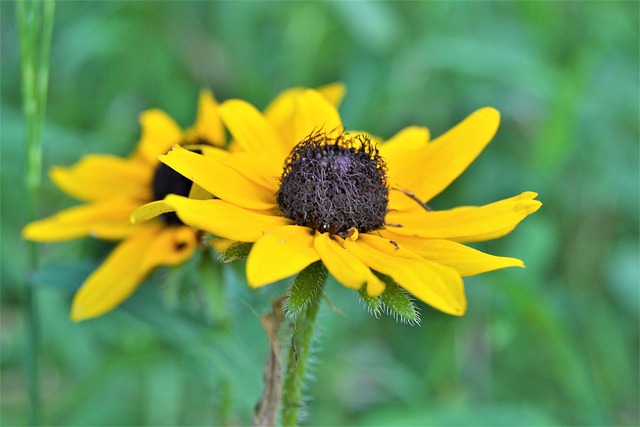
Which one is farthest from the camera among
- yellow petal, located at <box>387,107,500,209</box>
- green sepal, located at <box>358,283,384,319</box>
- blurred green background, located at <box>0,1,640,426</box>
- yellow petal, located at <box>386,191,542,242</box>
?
blurred green background, located at <box>0,1,640,426</box>

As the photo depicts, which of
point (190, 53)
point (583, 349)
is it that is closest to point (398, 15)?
point (190, 53)

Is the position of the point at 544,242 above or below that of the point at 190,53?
below

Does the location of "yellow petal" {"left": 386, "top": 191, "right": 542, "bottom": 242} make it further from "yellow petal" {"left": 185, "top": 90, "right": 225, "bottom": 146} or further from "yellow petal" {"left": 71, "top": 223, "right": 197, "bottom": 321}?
"yellow petal" {"left": 185, "top": 90, "right": 225, "bottom": 146}

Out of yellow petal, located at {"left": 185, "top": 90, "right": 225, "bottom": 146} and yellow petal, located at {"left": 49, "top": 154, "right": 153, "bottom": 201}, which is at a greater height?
yellow petal, located at {"left": 185, "top": 90, "right": 225, "bottom": 146}

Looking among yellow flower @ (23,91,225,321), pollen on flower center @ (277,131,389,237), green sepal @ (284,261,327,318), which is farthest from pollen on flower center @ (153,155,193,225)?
green sepal @ (284,261,327,318)

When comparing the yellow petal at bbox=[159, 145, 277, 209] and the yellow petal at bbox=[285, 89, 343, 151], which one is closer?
the yellow petal at bbox=[159, 145, 277, 209]

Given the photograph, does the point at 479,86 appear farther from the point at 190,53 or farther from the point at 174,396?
the point at 174,396

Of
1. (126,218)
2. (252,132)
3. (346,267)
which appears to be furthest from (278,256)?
(126,218)

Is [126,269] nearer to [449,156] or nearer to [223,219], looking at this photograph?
[223,219]
